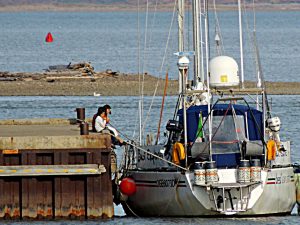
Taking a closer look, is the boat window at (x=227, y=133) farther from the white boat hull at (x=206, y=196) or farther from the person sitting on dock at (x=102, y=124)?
the person sitting on dock at (x=102, y=124)

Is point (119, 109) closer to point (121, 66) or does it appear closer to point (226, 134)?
point (226, 134)

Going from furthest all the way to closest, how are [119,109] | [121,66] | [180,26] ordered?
[121,66], [119,109], [180,26]

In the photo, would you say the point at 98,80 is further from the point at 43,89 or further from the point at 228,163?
the point at 228,163

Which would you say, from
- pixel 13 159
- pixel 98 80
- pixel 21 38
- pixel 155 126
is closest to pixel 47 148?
pixel 13 159

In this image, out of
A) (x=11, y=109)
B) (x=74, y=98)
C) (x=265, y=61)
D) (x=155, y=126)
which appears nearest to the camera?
(x=155, y=126)

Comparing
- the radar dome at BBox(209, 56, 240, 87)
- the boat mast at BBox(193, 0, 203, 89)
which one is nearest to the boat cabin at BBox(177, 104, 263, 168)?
the radar dome at BBox(209, 56, 240, 87)

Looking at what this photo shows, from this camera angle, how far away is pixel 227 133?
25844 mm

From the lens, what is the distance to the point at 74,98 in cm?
5438

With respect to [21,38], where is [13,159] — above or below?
below

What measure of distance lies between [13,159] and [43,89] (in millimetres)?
31621

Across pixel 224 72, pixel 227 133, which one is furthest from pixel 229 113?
pixel 224 72

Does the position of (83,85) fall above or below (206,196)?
above

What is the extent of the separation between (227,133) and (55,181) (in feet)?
11.6

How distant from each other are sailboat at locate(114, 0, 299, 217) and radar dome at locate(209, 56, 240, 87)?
20 millimetres
